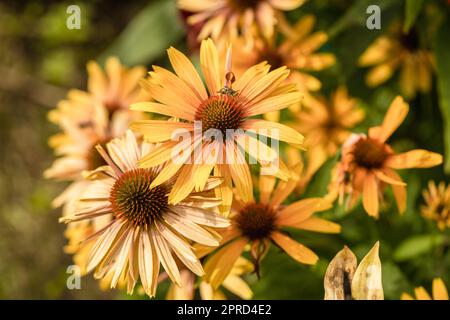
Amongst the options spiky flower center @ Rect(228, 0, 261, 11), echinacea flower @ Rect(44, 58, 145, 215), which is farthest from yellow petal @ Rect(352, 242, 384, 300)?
spiky flower center @ Rect(228, 0, 261, 11)

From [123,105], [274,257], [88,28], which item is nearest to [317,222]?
[274,257]

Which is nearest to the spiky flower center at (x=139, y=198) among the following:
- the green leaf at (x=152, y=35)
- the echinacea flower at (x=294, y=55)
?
the echinacea flower at (x=294, y=55)

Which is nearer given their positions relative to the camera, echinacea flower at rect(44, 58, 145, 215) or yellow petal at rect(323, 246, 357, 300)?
yellow petal at rect(323, 246, 357, 300)

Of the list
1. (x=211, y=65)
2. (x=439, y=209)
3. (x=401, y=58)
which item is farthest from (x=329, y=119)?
(x=211, y=65)

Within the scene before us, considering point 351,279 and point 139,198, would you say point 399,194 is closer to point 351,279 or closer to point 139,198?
Result: point 351,279

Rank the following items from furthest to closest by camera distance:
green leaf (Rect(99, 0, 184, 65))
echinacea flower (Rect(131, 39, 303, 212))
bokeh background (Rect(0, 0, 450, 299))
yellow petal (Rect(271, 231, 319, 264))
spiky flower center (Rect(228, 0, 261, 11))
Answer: green leaf (Rect(99, 0, 184, 65)), spiky flower center (Rect(228, 0, 261, 11)), bokeh background (Rect(0, 0, 450, 299)), yellow petal (Rect(271, 231, 319, 264)), echinacea flower (Rect(131, 39, 303, 212))

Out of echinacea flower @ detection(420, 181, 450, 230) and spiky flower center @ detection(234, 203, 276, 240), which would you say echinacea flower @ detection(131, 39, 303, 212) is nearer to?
spiky flower center @ detection(234, 203, 276, 240)
